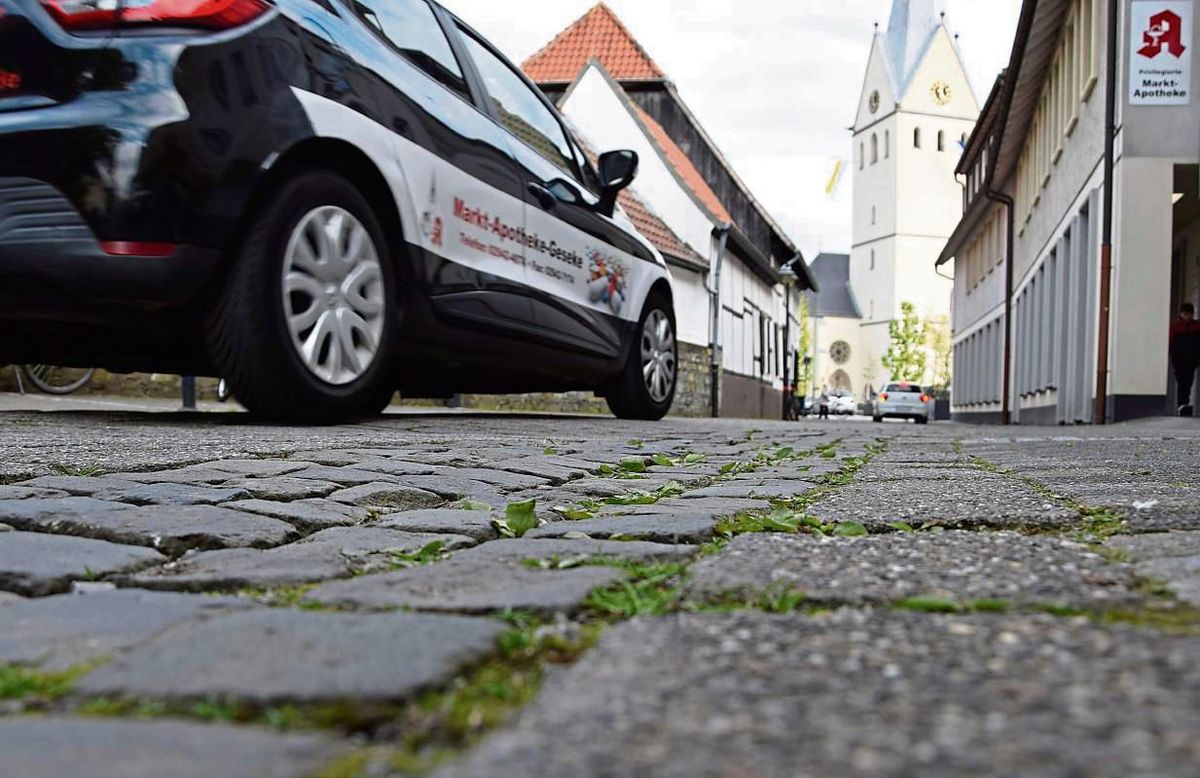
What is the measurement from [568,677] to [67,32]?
396cm

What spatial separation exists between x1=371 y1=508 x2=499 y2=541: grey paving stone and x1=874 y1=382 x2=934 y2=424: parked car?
43.9 meters

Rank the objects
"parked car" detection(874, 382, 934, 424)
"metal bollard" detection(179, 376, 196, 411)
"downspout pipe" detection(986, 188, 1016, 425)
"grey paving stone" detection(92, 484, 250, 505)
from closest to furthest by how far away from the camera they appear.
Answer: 1. "grey paving stone" detection(92, 484, 250, 505)
2. "metal bollard" detection(179, 376, 196, 411)
3. "downspout pipe" detection(986, 188, 1016, 425)
4. "parked car" detection(874, 382, 934, 424)

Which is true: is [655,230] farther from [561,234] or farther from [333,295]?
[333,295]

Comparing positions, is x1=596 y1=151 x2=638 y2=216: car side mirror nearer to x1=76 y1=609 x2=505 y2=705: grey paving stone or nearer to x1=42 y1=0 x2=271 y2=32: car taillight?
x1=42 y1=0 x2=271 y2=32: car taillight

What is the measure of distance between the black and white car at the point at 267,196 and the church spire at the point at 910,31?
97371 mm

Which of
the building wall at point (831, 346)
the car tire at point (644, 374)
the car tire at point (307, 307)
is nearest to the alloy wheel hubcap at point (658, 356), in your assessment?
the car tire at point (644, 374)

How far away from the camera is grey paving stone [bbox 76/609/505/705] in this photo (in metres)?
1.10

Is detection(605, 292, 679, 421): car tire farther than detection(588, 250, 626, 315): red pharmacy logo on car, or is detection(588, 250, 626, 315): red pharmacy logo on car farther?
detection(605, 292, 679, 421): car tire

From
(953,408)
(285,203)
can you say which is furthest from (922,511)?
(953,408)

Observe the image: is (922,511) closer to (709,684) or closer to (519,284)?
(709,684)

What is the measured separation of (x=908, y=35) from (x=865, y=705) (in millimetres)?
103386

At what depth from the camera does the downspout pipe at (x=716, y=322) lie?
2491cm

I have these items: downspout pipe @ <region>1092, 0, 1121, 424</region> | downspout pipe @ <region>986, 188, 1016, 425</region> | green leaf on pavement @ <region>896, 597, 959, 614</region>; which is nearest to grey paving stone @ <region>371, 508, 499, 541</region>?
green leaf on pavement @ <region>896, 597, 959, 614</region>

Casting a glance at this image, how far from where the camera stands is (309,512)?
8.66ft
